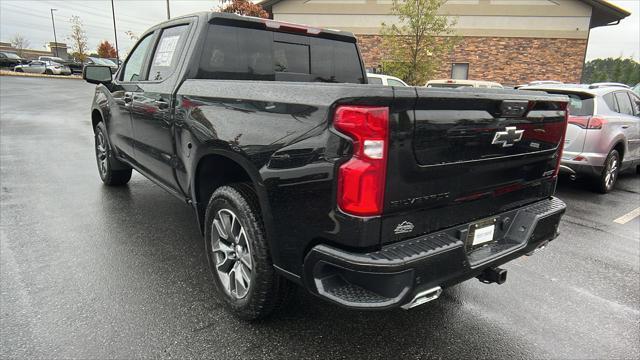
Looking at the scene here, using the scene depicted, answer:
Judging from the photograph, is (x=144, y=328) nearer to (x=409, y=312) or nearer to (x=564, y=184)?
(x=409, y=312)

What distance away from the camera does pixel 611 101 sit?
631cm

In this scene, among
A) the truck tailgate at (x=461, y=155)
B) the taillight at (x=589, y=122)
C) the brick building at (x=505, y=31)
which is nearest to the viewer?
the truck tailgate at (x=461, y=155)

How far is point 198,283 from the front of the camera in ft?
10.6

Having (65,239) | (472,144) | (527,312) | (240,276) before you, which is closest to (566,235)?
(527,312)

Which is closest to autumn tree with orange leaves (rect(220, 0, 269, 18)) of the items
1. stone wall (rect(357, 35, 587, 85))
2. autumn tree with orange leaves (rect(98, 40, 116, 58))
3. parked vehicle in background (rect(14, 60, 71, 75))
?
stone wall (rect(357, 35, 587, 85))

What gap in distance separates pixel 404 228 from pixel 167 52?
9.12 ft

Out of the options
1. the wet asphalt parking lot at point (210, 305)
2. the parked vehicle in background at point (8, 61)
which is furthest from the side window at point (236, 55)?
the parked vehicle in background at point (8, 61)

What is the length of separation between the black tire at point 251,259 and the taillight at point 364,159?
2.42ft

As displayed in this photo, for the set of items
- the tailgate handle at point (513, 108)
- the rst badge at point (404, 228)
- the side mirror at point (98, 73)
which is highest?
the side mirror at point (98, 73)

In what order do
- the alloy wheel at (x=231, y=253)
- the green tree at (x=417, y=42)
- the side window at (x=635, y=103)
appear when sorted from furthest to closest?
the green tree at (x=417, y=42) < the side window at (x=635, y=103) < the alloy wheel at (x=231, y=253)

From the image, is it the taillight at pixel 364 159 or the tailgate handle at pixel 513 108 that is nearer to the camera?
the taillight at pixel 364 159

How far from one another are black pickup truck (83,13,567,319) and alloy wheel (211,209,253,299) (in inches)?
0.4

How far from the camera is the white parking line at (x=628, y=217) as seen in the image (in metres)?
5.31

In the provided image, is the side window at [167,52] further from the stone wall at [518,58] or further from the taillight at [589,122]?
the stone wall at [518,58]
